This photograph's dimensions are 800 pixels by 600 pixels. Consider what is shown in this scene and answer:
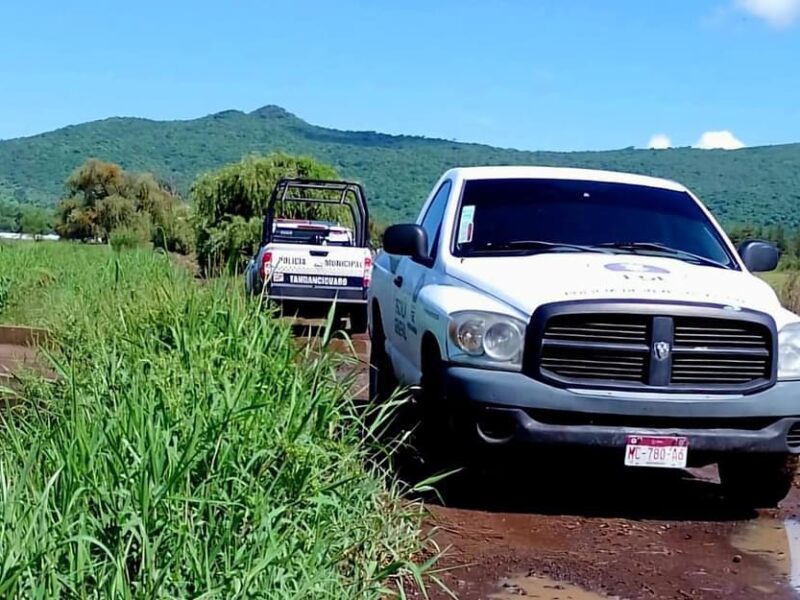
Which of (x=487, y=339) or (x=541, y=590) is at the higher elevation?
(x=487, y=339)

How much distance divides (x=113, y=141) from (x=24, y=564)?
369ft

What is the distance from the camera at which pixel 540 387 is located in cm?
563

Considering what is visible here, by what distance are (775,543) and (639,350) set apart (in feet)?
3.91

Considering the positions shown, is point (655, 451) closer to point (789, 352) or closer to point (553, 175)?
point (789, 352)

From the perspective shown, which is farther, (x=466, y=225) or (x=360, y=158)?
(x=360, y=158)

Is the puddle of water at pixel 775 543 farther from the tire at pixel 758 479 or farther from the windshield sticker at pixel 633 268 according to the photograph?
the windshield sticker at pixel 633 268

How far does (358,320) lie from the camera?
16484 mm

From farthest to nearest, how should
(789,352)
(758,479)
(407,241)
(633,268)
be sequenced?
1. (407,241)
2. (758,479)
3. (633,268)
4. (789,352)

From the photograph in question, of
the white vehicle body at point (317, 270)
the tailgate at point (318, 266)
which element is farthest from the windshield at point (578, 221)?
the tailgate at point (318, 266)

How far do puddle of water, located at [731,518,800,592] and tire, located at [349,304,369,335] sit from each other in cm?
1022

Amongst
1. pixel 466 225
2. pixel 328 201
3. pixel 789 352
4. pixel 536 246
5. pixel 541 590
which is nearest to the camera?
pixel 541 590

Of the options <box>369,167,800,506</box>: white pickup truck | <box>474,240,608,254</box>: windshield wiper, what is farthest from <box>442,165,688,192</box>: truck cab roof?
<box>369,167,800,506</box>: white pickup truck

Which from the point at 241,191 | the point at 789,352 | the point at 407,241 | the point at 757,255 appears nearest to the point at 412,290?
the point at 407,241

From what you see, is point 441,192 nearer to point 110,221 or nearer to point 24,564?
point 24,564
